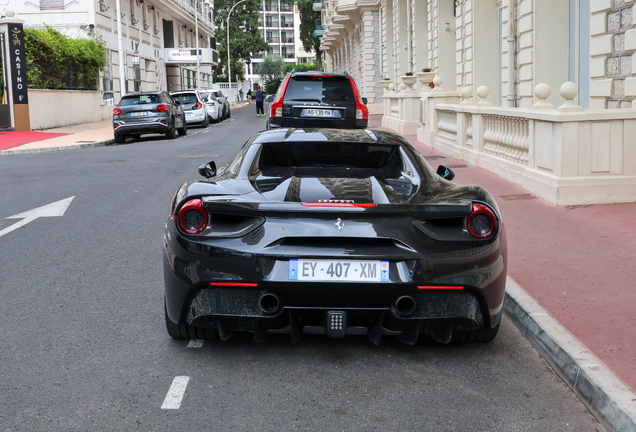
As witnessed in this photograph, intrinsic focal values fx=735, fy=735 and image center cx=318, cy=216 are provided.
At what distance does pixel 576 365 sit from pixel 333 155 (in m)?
2.11

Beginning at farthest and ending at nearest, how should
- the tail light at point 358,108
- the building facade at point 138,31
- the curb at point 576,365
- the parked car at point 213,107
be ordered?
the building facade at point 138,31 < the parked car at point 213,107 < the tail light at point 358,108 < the curb at point 576,365

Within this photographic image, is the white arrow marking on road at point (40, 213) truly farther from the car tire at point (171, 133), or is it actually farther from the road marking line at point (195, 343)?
the car tire at point (171, 133)

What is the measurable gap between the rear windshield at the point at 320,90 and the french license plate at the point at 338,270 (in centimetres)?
1103

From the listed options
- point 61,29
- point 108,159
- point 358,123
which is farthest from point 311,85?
point 61,29

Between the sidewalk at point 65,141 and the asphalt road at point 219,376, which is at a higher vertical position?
the sidewalk at point 65,141

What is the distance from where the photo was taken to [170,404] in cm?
357

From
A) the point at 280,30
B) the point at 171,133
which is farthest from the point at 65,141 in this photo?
the point at 280,30

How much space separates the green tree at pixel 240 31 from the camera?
93.8 meters

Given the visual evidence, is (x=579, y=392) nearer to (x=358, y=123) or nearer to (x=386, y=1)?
(x=358, y=123)

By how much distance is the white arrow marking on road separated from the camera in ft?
28.3

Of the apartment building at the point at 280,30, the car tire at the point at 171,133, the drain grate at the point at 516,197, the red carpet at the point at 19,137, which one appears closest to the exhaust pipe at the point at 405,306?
the drain grate at the point at 516,197

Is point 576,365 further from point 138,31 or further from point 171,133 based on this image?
point 138,31

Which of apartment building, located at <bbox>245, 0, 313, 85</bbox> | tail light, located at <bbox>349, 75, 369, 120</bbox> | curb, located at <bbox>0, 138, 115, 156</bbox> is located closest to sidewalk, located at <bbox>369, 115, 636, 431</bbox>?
tail light, located at <bbox>349, 75, 369, 120</bbox>

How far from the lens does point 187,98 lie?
3344cm
